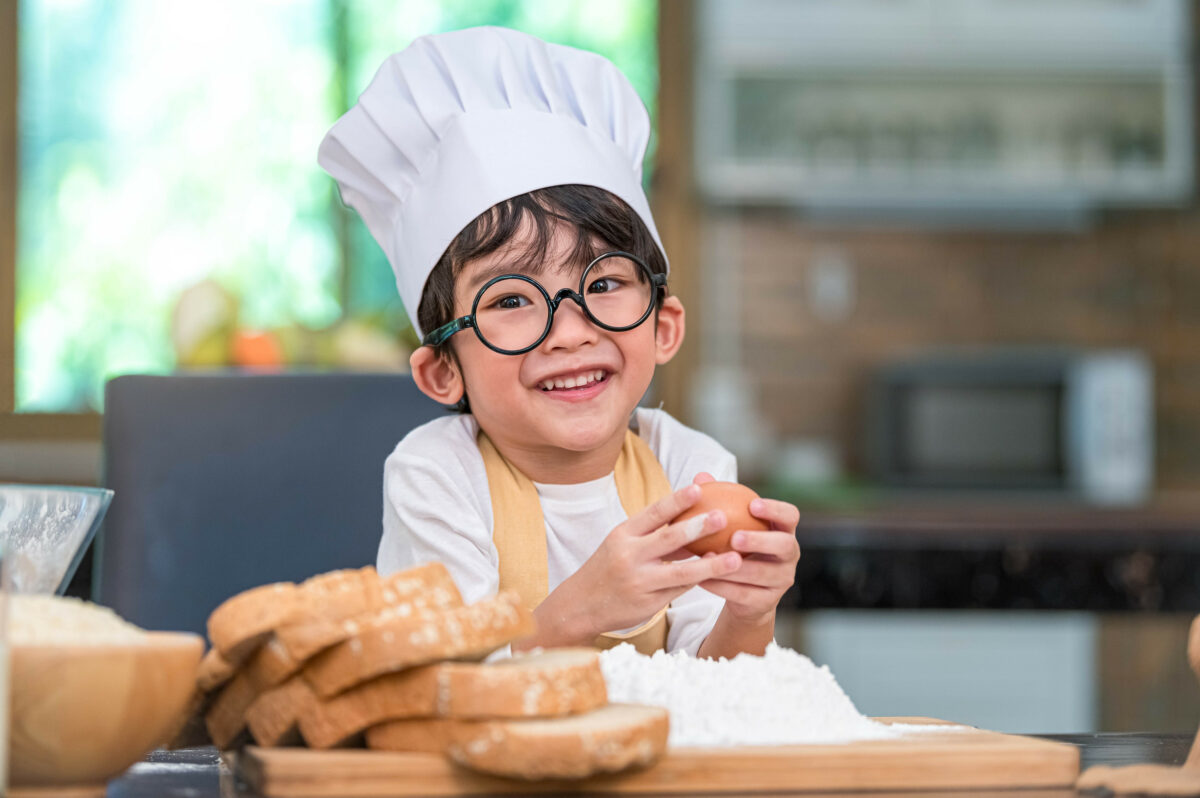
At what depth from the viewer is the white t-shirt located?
1037mm

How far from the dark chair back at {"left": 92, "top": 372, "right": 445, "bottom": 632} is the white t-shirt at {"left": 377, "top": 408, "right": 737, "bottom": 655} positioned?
266mm

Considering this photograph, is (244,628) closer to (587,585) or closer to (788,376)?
(587,585)

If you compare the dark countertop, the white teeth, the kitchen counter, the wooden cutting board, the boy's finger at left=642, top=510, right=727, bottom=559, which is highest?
the white teeth

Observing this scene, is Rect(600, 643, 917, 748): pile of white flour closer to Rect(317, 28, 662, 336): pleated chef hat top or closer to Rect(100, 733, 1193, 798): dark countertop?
Rect(100, 733, 1193, 798): dark countertop

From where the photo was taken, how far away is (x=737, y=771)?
0.64 meters

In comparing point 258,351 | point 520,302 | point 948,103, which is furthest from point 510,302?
point 948,103

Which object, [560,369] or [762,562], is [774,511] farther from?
[560,369]

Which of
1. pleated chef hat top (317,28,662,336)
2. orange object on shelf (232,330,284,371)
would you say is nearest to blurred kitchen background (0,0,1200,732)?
orange object on shelf (232,330,284,371)

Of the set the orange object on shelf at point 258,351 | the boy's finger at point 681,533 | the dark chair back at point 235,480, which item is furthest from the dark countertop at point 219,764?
the orange object on shelf at point 258,351

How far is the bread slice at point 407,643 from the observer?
0.61 metres

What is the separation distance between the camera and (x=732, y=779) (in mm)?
639

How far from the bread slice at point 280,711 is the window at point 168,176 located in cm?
291

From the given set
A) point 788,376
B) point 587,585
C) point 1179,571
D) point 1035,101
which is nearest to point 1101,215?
point 1035,101

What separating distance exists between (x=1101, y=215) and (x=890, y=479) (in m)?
1.06
